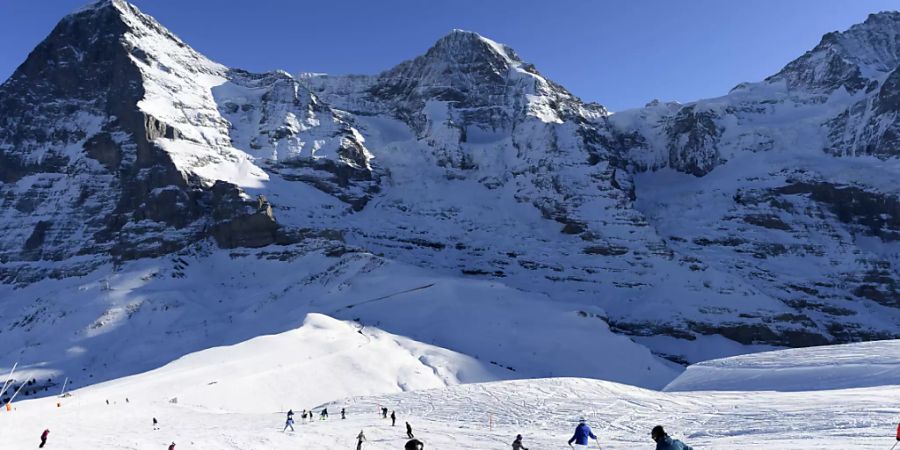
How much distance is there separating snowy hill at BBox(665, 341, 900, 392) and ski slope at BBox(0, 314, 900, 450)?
147 centimetres

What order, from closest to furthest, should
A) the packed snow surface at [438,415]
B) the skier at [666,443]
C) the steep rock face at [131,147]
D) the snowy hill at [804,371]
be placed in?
the skier at [666,443]
the packed snow surface at [438,415]
the snowy hill at [804,371]
the steep rock face at [131,147]

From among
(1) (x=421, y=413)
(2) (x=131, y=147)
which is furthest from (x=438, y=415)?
(2) (x=131, y=147)

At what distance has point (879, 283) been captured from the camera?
14088 cm

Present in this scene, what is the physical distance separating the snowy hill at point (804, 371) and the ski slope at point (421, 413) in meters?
1.47

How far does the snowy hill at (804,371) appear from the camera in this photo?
122 feet

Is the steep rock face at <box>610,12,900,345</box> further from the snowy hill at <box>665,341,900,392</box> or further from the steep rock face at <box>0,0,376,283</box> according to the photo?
the steep rock face at <box>0,0,376,283</box>

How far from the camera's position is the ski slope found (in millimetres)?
24594

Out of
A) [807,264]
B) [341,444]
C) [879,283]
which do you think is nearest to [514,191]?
[807,264]

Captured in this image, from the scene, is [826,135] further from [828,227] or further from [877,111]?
[828,227]

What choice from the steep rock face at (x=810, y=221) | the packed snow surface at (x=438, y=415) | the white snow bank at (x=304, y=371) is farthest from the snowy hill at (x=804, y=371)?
the steep rock face at (x=810, y=221)

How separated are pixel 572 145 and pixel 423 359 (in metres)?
118

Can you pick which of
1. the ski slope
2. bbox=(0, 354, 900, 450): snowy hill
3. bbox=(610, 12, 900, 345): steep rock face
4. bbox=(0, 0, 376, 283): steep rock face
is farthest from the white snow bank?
bbox=(0, 0, 376, 283): steep rock face

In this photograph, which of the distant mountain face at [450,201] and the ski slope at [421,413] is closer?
the ski slope at [421,413]

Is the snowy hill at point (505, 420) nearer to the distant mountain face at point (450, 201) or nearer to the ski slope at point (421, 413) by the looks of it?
the ski slope at point (421, 413)
